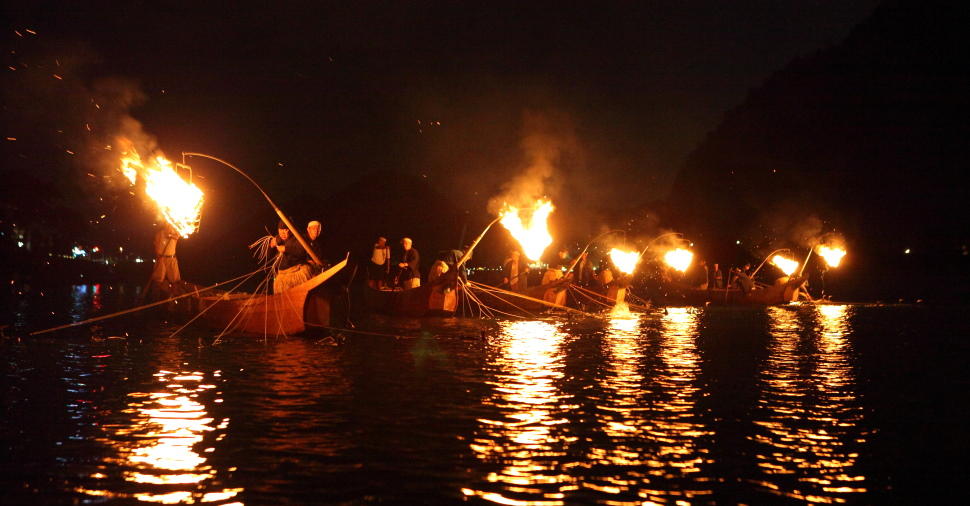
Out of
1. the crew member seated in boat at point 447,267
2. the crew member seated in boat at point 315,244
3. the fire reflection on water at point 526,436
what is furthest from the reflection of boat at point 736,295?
the fire reflection on water at point 526,436

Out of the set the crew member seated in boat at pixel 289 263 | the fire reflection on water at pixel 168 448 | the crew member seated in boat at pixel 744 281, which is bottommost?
the fire reflection on water at pixel 168 448

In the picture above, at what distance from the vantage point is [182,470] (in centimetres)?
758

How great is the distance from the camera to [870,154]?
6269 cm

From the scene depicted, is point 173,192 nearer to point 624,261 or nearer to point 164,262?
point 164,262

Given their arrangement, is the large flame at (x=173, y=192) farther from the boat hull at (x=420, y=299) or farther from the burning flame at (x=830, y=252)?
the burning flame at (x=830, y=252)

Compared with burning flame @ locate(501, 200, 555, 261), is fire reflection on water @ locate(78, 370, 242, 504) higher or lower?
lower

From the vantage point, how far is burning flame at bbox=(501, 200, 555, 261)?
28.8 m

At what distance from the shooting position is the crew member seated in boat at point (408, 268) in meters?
28.6

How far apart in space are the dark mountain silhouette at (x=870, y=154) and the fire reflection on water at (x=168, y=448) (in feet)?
190

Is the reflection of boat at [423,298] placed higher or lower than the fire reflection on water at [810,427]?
higher

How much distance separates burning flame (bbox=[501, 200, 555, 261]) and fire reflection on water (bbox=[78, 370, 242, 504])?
1773cm

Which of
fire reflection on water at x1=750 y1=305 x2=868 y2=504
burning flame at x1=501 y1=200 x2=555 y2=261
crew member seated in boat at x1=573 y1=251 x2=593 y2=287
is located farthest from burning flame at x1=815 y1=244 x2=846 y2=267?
fire reflection on water at x1=750 y1=305 x2=868 y2=504

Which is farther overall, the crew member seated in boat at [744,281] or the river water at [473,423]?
the crew member seated in boat at [744,281]

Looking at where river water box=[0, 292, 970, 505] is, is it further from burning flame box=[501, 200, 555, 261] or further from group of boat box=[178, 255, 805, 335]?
burning flame box=[501, 200, 555, 261]
